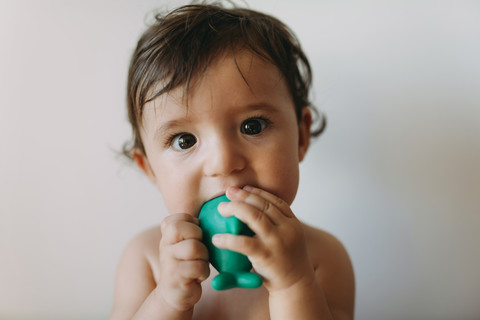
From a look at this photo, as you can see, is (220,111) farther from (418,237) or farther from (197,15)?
(418,237)

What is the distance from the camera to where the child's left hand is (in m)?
0.57

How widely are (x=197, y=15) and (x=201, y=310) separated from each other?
0.60 meters

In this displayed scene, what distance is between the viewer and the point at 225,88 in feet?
2.15

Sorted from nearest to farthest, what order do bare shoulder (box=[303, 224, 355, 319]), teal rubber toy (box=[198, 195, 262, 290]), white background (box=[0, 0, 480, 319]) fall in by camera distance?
teal rubber toy (box=[198, 195, 262, 290]) → bare shoulder (box=[303, 224, 355, 319]) → white background (box=[0, 0, 480, 319])

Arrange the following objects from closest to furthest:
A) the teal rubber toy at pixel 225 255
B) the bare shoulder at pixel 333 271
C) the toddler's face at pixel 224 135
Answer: the teal rubber toy at pixel 225 255, the toddler's face at pixel 224 135, the bare shoulder at pixel 333 271

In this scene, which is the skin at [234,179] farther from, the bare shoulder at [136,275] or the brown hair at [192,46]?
the bare shoulder at [136,275]

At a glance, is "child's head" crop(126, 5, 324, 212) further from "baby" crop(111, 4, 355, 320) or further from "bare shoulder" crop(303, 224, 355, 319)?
"bare shoulder" crop(303, 224, 355, 319)

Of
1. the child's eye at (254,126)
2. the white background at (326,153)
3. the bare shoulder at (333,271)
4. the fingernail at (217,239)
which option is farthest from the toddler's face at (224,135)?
the white background at (326,153)

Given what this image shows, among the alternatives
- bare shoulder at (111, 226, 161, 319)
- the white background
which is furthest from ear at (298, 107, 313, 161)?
bare shoulder at (111, 226, 161, 319)

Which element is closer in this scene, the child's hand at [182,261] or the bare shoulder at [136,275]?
the child's hand at [182,261]

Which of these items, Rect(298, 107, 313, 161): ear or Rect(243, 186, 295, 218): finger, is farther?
Rect(298, 107, 313, 161): ear

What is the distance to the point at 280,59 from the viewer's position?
2.53 feet

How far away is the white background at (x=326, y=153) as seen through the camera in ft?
3.26

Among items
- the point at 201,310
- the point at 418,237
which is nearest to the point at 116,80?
the point at 201,310
